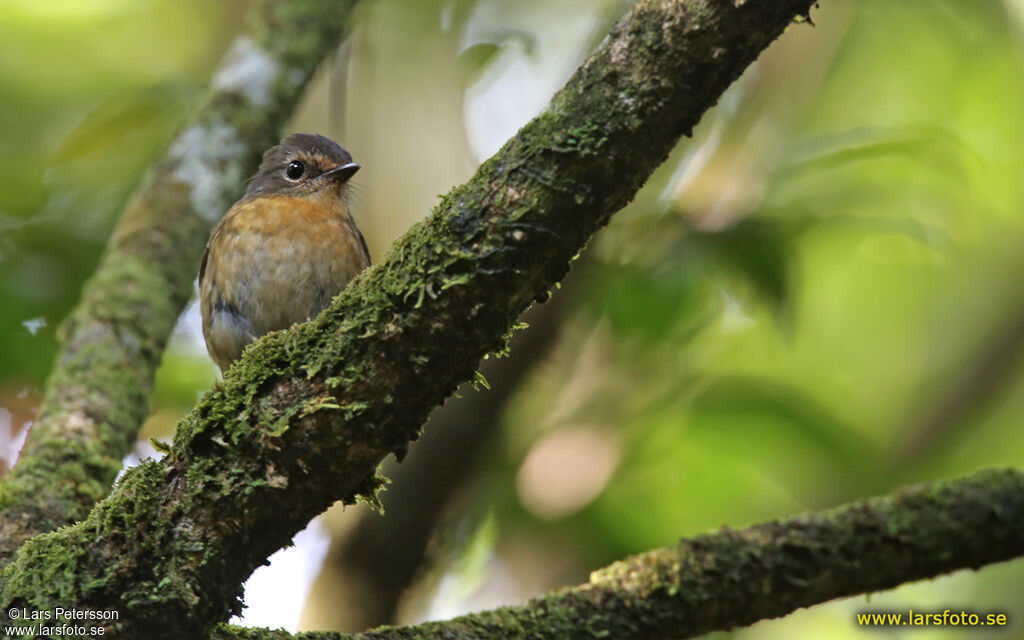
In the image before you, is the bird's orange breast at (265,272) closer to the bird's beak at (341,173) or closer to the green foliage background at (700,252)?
the bird's beak at (341,173)

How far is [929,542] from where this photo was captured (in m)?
2.15

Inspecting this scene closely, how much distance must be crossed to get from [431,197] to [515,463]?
1657mm

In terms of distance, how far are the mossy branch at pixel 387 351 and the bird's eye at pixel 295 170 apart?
285 centimetres

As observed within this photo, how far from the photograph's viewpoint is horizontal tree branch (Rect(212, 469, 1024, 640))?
84.0 inches

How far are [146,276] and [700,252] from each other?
2.46 meters

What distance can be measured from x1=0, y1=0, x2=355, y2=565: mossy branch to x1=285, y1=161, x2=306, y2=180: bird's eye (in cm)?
18

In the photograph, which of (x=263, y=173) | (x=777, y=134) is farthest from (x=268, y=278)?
(x=777, y=134)

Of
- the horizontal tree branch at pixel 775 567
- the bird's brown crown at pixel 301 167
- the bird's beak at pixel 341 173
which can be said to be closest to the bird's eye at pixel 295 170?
the bird's brown crown at pixel 301 167

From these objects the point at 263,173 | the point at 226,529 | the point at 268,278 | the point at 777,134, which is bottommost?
the point at 226,529

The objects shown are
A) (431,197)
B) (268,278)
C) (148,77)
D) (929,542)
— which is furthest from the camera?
(148,77)

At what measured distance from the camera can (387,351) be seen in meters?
2.43

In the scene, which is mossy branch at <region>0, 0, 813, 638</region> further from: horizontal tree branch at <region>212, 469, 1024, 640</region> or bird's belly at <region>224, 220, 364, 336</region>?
bird's belly at <region>224, 220, 364, 336</region>

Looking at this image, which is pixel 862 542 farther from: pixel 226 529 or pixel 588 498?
pixel 588 498

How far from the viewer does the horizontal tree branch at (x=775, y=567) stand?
2133 mm
